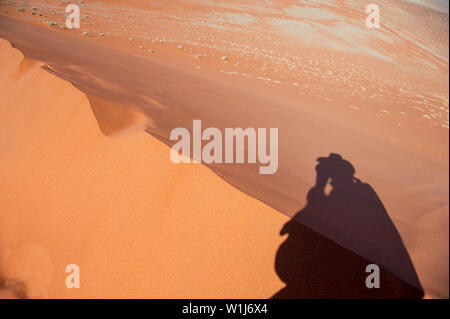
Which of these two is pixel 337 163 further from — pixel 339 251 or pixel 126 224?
pixel 126 224

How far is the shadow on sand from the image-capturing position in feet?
4.36

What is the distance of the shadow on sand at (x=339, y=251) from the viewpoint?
133 centimetres

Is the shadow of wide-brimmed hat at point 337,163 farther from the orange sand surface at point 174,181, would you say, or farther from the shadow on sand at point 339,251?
the shadow on sand at point 339,251

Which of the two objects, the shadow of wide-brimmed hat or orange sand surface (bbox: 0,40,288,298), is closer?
orange sand surface (bbox: 0,40,288,298)

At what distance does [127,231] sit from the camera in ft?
5.19

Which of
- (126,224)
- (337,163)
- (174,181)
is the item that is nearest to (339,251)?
(174,181)

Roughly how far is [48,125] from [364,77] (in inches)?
388

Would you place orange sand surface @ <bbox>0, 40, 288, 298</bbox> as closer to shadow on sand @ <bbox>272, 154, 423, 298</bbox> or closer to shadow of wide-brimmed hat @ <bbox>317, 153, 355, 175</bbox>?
shadow on sand @ <bbox>272, 154, 423, 298</bbox>

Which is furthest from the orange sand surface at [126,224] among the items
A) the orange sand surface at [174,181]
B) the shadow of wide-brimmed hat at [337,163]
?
the shadow of wide-brimmed hat at [337,163]

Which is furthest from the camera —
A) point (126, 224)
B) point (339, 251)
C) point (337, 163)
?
point (337, 163)

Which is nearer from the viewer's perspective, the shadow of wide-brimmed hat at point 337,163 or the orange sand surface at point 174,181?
the orange sand surface at point 174,181

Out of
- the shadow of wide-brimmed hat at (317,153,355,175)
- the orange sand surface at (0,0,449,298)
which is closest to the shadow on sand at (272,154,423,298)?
the orange sand surface at (0,0,449,298)

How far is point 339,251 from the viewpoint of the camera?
1.39 metres

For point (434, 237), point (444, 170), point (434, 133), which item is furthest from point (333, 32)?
point (434, 237)
